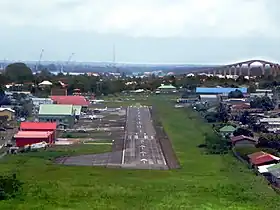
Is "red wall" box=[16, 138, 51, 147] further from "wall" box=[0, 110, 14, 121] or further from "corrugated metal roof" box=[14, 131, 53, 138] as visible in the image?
"wall" box=[0, 110, 14, 121]

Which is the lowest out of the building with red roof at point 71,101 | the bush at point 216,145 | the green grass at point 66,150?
the building with red roof at point 71,101

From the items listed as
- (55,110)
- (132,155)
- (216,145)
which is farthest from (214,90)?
(132,155)

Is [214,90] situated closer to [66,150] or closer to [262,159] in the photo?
[66,150]

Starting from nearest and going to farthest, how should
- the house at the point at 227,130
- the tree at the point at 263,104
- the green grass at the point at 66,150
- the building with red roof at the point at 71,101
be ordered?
1. the green grass at the point at 66,150
2. the house at the point at 227,130
3. the tree at the point at 263,104
4. the building with red roof at the point at 71,101

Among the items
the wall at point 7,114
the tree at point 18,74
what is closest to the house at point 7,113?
the wall at point 7,114

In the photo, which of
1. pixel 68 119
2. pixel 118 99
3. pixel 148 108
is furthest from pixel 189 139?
pixel 118 99

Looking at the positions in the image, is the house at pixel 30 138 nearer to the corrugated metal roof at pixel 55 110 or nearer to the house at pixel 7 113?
the corrugated metal roof at pixel 55 110

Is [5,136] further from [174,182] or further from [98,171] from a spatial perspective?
[174,182]

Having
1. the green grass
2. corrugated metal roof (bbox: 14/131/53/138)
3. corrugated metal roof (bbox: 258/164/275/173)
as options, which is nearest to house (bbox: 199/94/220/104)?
corrugated metal roof (bbox: 14/131/53/138)
